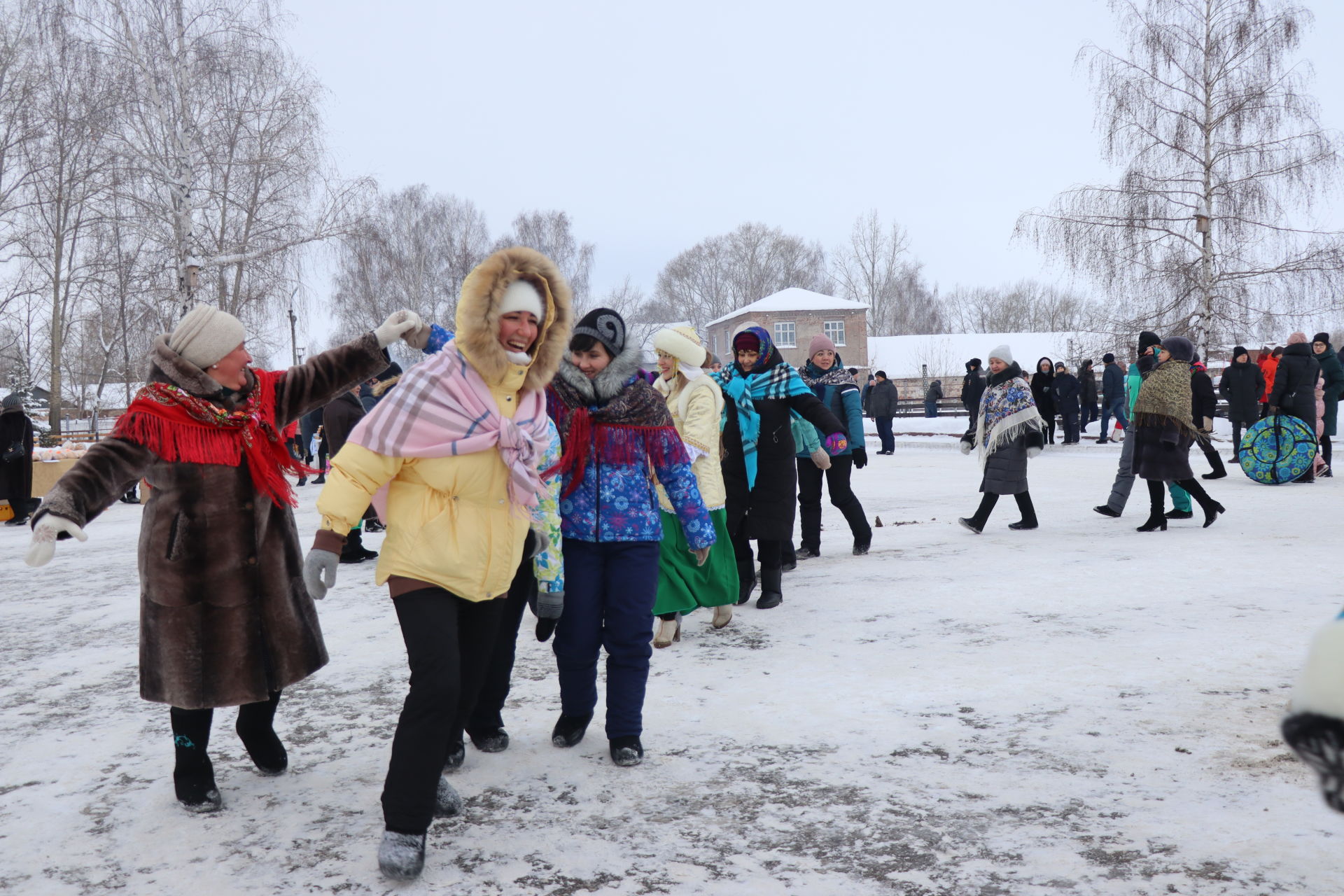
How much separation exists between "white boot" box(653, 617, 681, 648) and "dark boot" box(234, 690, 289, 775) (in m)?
2.16

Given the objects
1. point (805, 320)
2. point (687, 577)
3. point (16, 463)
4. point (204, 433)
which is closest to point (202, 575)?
point (204, 433)

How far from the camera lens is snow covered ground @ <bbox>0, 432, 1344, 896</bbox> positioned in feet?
8.96

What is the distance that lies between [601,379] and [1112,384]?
18.7 metres

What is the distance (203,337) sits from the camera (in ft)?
10.5

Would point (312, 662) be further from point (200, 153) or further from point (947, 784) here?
point (200, 153)

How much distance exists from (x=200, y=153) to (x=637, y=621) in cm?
2134

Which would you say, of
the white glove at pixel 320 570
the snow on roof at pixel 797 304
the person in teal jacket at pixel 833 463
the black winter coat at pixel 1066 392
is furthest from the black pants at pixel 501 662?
the snow on roof at pixel 797 304

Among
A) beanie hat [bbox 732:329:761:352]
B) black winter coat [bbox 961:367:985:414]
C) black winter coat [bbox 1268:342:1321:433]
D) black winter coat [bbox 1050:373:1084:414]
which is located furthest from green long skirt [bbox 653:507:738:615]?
black winter coat [bbox 961:367:985:414]

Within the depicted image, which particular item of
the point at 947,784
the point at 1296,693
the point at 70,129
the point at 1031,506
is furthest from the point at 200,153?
the point at 1296,693

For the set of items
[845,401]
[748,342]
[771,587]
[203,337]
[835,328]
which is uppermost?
[835,328]

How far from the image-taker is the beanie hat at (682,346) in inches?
206

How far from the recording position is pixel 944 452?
2041 centimetres

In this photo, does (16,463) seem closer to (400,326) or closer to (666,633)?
(666,633)

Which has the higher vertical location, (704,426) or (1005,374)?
(1005,374)
